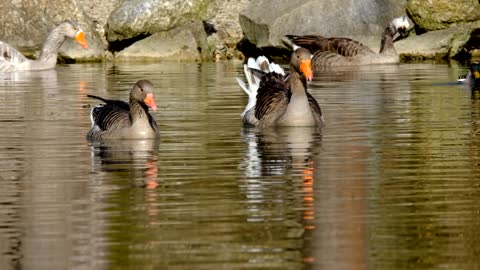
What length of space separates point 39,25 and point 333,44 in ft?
27.0

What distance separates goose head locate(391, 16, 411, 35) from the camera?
33.5 m

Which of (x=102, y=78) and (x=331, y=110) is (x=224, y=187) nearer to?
(x=331, y=110)

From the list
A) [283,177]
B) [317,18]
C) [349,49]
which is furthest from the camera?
[317,18]

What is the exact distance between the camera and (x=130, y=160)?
14.7m

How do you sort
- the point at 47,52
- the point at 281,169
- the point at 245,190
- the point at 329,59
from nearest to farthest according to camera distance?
the point at 245,190 → the point at 281,169 → the point at 329,59 → the point at 47,52

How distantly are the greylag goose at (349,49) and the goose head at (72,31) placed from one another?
15.8ft

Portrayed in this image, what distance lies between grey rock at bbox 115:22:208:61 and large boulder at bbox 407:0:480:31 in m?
5.37

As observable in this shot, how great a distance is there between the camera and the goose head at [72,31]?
34.2m

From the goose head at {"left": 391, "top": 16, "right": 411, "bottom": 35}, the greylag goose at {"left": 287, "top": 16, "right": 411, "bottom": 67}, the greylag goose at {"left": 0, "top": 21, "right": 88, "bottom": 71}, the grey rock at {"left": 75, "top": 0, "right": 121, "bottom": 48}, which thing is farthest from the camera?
the grey rock at {"left": 75, "top": 0, "right": 121, "bottom": 48}

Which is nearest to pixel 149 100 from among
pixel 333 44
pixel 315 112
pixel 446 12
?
pixel 315 112

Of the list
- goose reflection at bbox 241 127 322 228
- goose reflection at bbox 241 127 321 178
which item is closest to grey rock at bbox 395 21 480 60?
goose reflection at bbox 241 127 321 178

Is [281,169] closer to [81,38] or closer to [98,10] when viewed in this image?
[81,38]

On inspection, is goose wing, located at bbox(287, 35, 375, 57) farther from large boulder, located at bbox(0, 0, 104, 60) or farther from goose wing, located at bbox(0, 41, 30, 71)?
goose wing, located at bbox(0, 41, 30, 71)

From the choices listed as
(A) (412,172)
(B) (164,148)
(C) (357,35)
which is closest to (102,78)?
(C) (357,35)
